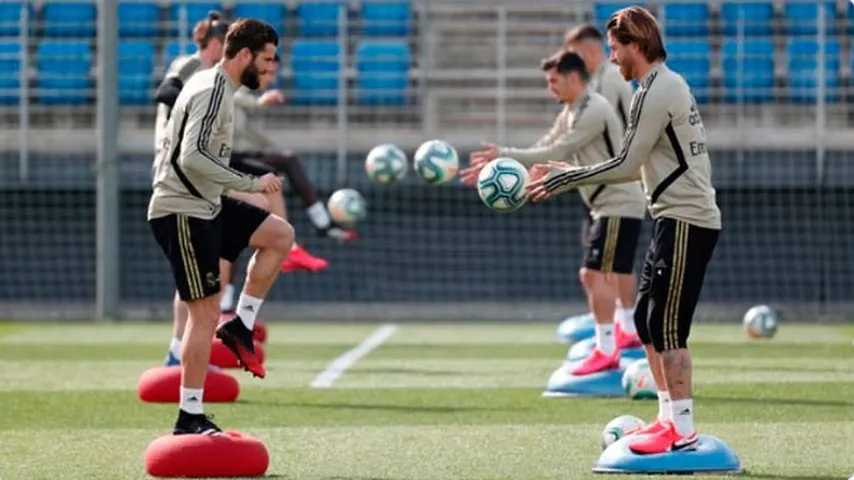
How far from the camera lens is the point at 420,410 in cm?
1179

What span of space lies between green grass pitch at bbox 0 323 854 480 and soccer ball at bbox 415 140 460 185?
4.79 feet

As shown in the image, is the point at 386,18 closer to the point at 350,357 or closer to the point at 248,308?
the point at 350,357

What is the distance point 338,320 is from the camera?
865 inches

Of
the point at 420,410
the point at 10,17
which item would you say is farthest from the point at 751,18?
the point at 420,410

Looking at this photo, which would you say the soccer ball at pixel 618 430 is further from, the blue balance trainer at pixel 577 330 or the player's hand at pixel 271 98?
the blue balance trainer at pixel 577 330

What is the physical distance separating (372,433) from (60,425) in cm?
186

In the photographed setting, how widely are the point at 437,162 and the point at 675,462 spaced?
4490mm

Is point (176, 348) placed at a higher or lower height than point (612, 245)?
lower

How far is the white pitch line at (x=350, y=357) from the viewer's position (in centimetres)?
1409

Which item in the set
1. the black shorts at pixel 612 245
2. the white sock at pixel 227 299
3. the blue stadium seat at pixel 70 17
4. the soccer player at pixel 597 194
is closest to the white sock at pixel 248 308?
the soccer player at pixel 597 194

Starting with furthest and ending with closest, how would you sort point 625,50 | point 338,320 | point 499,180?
point 338,320 → point 499,180 → point 625,50

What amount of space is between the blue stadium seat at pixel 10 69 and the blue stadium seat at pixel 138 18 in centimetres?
156

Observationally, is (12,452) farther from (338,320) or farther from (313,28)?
(313,28)

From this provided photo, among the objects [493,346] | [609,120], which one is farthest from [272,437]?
[493,346]
